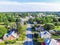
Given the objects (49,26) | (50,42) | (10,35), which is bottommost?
(50,42)

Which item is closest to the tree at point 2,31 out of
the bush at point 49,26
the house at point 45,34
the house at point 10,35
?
the house at point 10,35

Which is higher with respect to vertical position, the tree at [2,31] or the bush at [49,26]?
the bush at [49,26]

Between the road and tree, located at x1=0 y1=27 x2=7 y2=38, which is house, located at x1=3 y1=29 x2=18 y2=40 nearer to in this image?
tree, located at x1=0 y1=27 x2=7 y2=38

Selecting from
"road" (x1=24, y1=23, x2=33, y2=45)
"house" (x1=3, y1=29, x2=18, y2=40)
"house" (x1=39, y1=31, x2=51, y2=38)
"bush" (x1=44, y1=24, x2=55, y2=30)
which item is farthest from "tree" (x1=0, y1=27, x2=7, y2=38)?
"bush" (x1=44, y1=24, x2=55, y2=30)

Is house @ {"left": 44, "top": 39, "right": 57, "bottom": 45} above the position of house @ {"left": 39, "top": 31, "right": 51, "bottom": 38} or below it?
below

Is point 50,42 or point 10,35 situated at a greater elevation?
point 10,35

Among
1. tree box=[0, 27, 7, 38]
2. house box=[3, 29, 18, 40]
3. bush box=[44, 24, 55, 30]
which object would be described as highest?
bush box=[44, 24, 55, 30]

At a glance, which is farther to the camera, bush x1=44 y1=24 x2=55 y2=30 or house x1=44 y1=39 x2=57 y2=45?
bush x1=44 y1=24 x2=55 y2=30

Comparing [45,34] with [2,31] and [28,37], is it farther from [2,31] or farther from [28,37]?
[2,31]

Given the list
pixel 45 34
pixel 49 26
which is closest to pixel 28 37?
pixel 45 34

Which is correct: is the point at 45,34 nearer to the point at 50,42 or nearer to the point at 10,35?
the point at 50,42

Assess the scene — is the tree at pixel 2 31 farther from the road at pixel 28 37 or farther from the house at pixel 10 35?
the road at pixel 28 37

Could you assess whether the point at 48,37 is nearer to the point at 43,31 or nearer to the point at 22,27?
the point at 43,31
